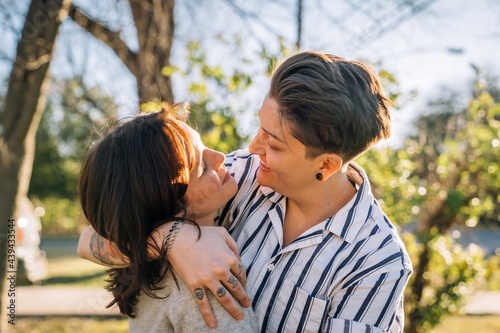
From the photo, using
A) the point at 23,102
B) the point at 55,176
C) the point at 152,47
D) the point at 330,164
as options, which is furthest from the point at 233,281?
the point at 55,176

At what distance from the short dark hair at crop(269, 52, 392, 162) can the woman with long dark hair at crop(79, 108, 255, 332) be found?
413 millimetres

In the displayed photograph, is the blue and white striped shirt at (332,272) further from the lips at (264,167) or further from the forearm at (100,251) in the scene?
the forearm at (100,251)

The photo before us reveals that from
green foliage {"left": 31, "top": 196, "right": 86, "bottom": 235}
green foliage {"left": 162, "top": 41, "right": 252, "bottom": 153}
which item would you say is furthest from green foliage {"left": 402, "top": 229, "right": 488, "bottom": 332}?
green foliage {"left": 31, "top": 196, "right": 86, "bottom": 235}

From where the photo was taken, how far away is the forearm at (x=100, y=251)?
1.71 m

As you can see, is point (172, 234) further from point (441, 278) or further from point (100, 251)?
point (441, 278)

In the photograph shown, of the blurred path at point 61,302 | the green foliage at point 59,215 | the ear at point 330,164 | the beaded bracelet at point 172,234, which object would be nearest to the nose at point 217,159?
the beaded bracelet at point 172,234

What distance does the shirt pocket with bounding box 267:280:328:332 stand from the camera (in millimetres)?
1682

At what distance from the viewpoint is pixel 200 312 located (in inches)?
62.2

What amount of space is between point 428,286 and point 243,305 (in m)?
2.96

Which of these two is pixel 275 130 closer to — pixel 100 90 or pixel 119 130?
pixel 119 130

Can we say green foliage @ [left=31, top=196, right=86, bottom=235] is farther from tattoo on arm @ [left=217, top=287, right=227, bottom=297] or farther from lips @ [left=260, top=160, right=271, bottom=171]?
tattoo on arm @ [left=217, top=287, right=227, bottom=297]

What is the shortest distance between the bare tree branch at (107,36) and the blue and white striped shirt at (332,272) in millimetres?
2602

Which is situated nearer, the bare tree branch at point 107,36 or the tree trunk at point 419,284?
the bare tree branch at point 107,36

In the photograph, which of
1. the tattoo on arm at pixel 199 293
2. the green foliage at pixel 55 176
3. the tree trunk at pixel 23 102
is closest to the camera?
the tattoo on arm at pixel 199 293
